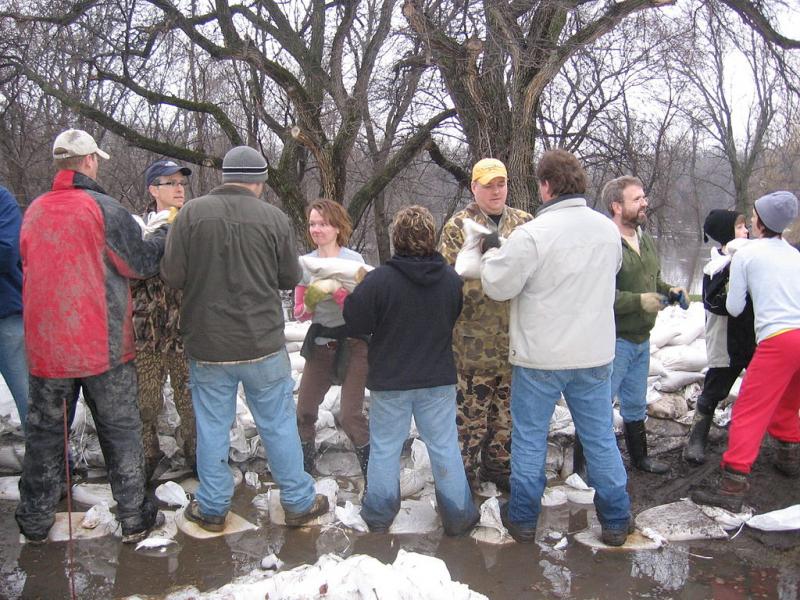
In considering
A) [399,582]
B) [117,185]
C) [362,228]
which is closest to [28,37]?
[117,185]

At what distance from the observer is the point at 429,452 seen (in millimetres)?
2902

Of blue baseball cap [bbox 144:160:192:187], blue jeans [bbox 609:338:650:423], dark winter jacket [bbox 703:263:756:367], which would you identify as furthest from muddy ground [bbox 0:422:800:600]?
blue baseball cap [bbox 144:160:192:187]

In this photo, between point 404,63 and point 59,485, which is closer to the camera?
point 59,485

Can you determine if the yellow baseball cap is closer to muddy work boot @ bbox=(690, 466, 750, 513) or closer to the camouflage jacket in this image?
the camouflage jacket

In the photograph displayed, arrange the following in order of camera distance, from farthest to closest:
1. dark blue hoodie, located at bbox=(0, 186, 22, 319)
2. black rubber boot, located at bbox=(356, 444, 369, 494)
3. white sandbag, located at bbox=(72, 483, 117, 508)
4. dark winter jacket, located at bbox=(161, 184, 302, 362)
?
black rubber boot, located at bbox=(356, 444, 369, 494)
white sandbag, located at bbox=(72, 483, 117, 508)
dark blue hoodie, located at bbox=(0, 186, 22, 319)
dark winter jacket, located at bbox=(161, 184, 302, 362)

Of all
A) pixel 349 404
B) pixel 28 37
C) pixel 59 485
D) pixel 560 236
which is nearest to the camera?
pixel 560 236

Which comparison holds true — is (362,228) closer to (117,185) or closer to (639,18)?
(117,185)

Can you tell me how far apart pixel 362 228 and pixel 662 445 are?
747cm

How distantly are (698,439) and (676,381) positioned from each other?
0.68 meters

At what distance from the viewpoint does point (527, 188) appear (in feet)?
22.0

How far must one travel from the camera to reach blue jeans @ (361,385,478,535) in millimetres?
2809

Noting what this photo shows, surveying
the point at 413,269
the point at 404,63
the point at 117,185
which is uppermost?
the point at 404,63

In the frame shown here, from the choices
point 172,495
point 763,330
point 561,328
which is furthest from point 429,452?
point 763,330

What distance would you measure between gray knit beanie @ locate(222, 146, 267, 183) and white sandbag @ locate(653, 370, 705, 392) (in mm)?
3187
